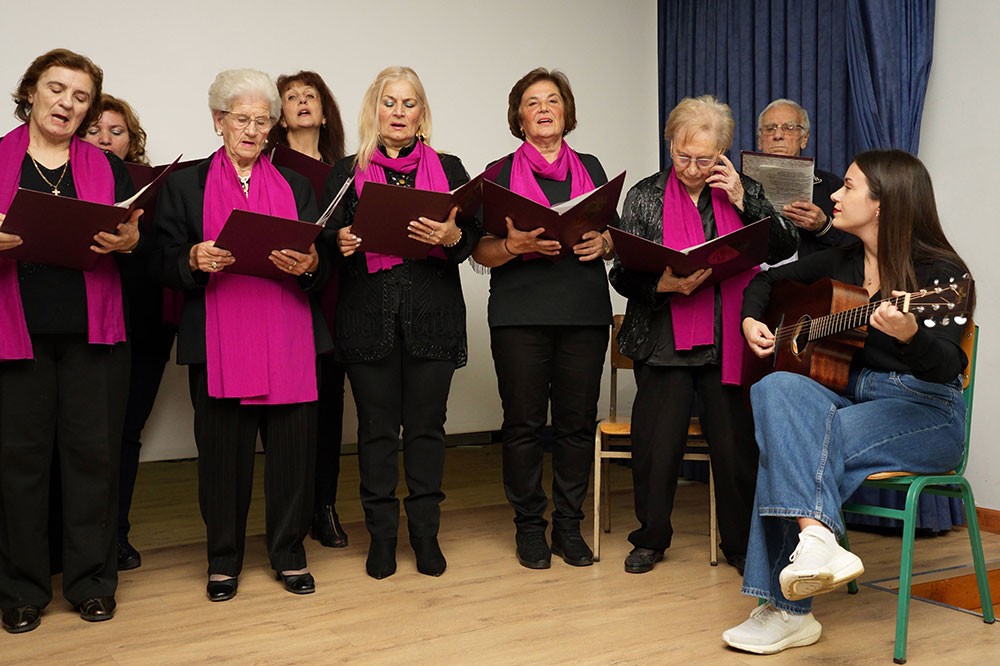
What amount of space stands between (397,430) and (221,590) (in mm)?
683

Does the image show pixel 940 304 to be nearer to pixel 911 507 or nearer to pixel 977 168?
pixel 911 507

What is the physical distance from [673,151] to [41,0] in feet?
7.51

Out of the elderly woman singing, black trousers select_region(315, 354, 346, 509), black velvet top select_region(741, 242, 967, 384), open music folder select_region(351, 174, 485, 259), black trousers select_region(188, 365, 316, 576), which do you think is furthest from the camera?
black trousers select_region(315, 354, 346, 509)

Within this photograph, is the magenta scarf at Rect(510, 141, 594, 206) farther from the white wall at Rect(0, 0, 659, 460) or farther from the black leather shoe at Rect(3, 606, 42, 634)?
the black leather shoe at Rect(3, 606, 42, 634)

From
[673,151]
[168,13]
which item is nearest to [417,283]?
[673,151]

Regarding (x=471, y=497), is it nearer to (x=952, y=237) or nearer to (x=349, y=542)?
(x=349, y=542)

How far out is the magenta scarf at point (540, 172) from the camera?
312cm

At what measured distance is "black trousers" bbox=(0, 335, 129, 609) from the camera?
2.56 metres

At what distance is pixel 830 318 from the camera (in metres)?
→ 2.41

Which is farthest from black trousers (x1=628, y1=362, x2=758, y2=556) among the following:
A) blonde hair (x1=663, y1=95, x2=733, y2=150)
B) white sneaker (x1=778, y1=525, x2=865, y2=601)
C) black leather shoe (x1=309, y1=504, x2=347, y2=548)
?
black leather shoe (x1=309, y1=504, x2=347, y2=548)

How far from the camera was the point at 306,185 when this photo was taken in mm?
2949

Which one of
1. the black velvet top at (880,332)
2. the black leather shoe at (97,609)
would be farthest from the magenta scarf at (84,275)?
the black velvet top at (880,332)

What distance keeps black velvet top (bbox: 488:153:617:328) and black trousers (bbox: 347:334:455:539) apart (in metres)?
0.26

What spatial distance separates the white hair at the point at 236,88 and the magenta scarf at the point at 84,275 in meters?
0.34
